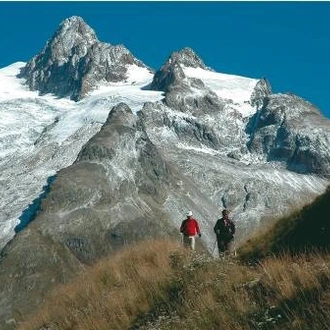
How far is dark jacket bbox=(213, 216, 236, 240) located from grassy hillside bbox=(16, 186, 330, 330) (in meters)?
4.90

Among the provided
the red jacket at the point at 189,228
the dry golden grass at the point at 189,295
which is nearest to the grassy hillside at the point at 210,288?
the dry golden grass at the point at 189,295

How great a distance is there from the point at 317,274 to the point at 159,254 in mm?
7955

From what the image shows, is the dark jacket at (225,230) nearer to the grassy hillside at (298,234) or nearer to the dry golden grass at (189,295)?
the dry golden grass at (189,295)

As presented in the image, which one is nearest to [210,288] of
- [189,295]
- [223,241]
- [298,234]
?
[189,295]

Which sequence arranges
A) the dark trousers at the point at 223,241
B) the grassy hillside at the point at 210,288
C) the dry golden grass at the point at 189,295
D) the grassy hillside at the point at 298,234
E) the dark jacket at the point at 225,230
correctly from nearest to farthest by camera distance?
the dry golden grass at the point at 189,295
the grassy hillside at the point at 210,288
the grassy hillside at the point at 298,234
the dark trousers at the point at 223,241
the dark jacket at the point at 225,230

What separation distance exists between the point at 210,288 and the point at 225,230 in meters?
12.7

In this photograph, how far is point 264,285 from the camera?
1412 cm

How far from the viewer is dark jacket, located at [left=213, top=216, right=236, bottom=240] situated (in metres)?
27.7

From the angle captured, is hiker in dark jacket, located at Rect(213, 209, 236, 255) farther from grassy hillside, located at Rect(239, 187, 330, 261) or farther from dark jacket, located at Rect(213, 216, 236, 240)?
grassy hillside, located at Rect(239, 187, 330, 261)

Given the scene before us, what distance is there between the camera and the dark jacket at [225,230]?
27719 millimetres

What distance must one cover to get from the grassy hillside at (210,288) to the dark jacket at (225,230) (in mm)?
4895

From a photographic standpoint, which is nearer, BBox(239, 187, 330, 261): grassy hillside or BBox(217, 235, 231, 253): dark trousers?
BBox(239, 187, 330, 261): grassy hillside

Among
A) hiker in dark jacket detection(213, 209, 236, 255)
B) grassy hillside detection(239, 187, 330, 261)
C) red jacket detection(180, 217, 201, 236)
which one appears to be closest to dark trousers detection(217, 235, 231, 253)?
hiker in dark jacket detection(213, 209, 236, 255)

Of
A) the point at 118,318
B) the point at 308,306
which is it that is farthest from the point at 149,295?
the point at 308,306
